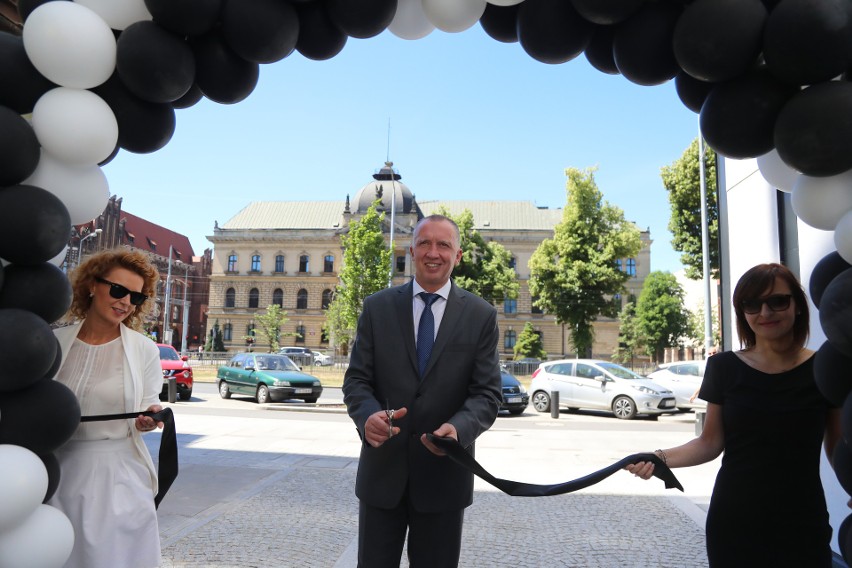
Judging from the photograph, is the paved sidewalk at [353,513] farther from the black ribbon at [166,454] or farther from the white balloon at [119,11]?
the white balloon at [119,11]

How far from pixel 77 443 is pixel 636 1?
10.1ft

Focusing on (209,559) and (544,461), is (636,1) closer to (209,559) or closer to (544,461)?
(209,559)

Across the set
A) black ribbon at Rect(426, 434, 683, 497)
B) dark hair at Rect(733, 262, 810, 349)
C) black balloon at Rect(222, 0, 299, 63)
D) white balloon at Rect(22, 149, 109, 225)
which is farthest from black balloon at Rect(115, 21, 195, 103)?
dark hair at Rect(733, 262, 810, 349)

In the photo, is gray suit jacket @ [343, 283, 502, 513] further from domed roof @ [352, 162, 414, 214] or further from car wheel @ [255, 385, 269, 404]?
domed roof @ [352, 162, 414, 214]

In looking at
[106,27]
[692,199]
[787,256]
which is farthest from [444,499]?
[692,199]

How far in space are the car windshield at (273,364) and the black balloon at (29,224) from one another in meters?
18.1

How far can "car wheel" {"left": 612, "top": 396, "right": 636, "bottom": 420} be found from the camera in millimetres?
17250

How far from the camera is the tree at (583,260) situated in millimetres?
41062

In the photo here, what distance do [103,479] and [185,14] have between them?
2.08m

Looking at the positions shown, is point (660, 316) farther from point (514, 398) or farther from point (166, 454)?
point (166, 454)

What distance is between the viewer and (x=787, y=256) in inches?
225

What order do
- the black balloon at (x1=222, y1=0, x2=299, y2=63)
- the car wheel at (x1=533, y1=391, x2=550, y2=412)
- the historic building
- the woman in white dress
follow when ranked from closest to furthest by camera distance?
the woman in white dress → the black balloon at (x1=222, y1=0, x2=299, y2=63) → the car wheel at (x1=533, y1=391, x2=550, y2=412) → the historic building

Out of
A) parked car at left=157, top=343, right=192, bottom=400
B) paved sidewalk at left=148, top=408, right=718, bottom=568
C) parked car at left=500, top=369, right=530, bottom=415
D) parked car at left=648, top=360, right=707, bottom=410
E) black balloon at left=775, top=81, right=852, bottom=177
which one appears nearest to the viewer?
black balloon at left=775, top=81, right=852, bottom=177

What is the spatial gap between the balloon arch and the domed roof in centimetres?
7200
